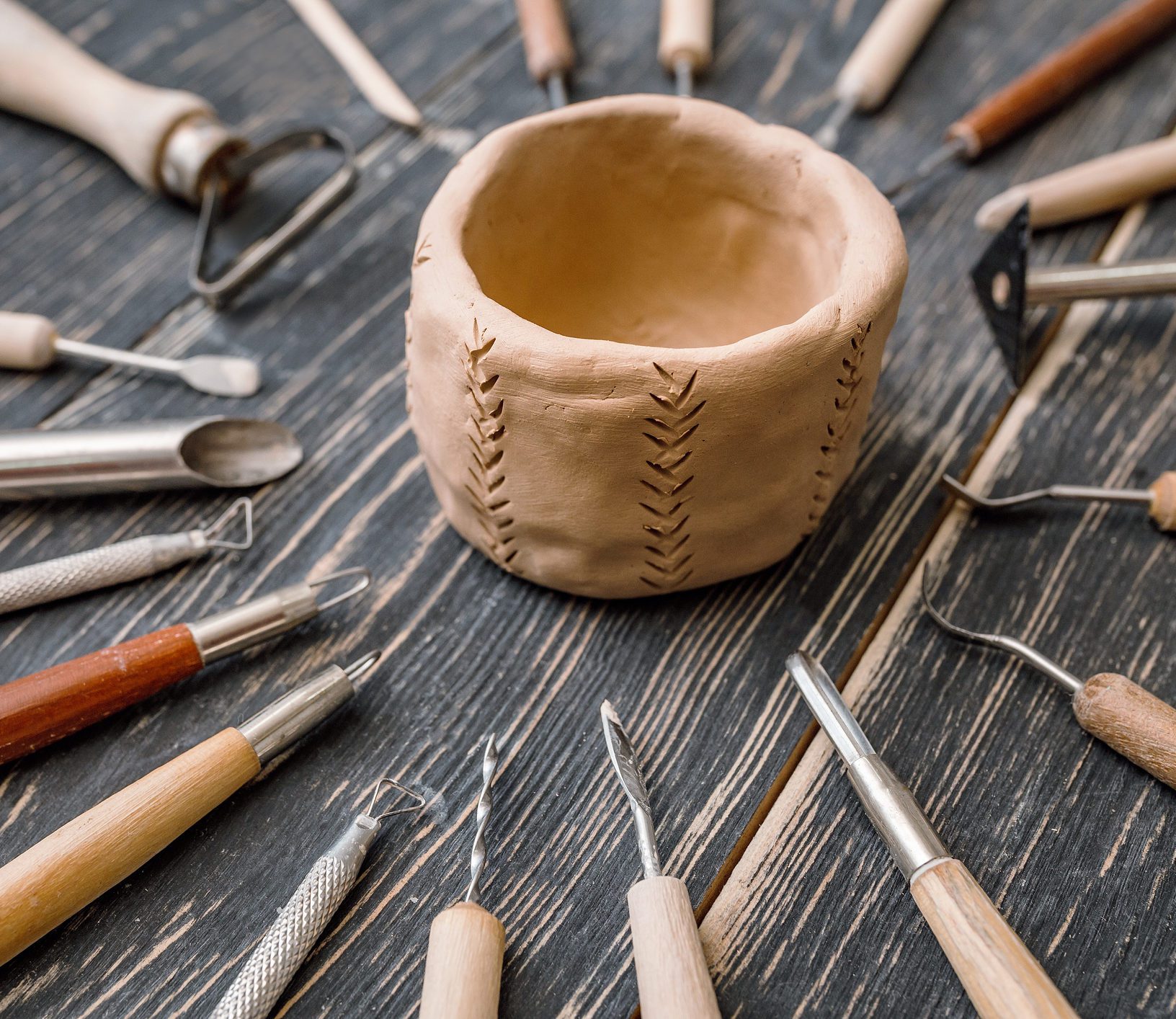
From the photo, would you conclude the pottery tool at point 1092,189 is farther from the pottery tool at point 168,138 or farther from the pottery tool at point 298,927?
the pottery tool at point 298,927

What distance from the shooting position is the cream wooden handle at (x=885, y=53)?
35.2 inches

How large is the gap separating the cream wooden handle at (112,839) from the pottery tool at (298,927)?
2.5 inches

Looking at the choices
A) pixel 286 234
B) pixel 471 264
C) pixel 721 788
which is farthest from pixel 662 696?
pixel 286 234

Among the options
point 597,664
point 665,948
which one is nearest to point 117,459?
point 597,664

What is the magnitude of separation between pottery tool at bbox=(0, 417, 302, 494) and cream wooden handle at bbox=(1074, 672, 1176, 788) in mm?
524

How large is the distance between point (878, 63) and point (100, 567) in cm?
76

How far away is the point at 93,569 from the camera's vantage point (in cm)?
60

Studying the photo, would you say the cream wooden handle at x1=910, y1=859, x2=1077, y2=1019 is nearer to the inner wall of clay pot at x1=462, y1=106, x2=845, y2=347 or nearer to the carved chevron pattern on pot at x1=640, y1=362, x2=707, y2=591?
the carved chevron pattern on pot at x1=640, y1=362, x2=707, y2=591

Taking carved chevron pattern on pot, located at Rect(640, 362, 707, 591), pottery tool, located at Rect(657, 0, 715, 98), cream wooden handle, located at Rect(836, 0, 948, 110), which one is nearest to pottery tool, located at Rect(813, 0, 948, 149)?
cream wooden handle, located at Rect(836, 0, 948, 110)

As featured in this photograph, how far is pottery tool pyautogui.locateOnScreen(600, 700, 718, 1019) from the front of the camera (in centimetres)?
43

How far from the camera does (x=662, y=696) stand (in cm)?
57

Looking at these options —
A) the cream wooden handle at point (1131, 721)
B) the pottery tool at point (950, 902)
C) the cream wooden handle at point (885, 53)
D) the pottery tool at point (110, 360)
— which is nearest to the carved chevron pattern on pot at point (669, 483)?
the pottery tool at point (950, 902)

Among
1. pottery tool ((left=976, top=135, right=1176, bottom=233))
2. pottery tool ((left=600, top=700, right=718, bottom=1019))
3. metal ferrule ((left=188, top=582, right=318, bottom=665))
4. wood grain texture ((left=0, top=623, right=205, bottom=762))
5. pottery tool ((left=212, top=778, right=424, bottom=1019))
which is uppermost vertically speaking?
wood grain texture ((left=0, top=623, right=205, bottom=762))

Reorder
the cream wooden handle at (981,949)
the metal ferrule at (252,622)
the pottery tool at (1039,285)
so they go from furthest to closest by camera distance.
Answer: the pottery tool at (1039,285) → the metal ferrule at (252,622) → the cream wooden handle at (981,949)
